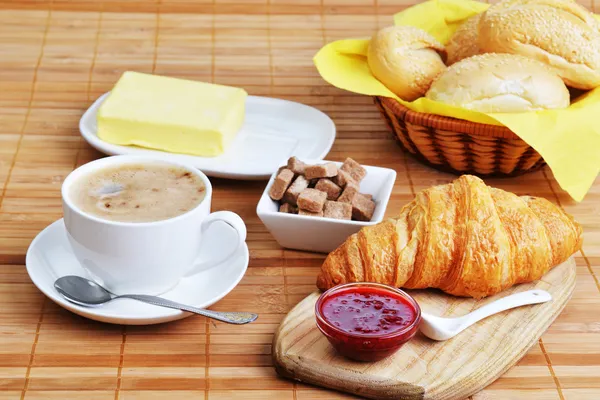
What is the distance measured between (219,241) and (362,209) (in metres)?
0.32

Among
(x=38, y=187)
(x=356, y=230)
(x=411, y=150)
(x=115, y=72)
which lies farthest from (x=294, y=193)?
(x=115, y=72)

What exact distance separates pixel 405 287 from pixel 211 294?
387 millimetres

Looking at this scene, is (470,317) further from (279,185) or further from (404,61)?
(404,61)

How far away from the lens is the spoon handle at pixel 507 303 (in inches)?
67.1

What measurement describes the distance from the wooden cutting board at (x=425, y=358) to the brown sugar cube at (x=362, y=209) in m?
0.27

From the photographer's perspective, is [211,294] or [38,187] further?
[38,187]

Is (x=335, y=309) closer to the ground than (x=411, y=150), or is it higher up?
higher up

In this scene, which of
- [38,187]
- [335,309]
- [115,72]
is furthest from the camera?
[115,72]

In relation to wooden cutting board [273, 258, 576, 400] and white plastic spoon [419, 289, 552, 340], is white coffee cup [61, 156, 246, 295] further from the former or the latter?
white plastic spoon [419, 289, 552, 340]

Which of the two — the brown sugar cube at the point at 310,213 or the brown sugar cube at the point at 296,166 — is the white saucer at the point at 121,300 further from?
the brown sugar cube at the point at 296,166

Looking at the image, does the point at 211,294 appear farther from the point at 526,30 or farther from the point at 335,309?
the point at 526,30

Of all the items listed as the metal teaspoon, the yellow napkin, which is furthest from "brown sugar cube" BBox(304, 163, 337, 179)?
the metal teaspoon

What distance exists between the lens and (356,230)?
1930 mm

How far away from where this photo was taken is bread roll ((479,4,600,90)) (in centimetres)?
230
